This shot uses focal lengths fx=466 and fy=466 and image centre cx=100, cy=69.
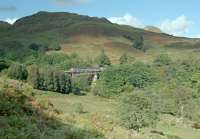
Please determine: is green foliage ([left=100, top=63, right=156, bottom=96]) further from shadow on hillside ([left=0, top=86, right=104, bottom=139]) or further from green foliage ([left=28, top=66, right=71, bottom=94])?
shadow on hillside ([left=0, top=86, right=104, bottom=139])

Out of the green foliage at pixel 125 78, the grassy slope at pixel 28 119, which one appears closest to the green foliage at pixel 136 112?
the grassy slope at pixel 28 119

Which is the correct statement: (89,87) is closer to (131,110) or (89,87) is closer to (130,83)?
(130,83)

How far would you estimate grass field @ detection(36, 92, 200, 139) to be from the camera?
1775cm

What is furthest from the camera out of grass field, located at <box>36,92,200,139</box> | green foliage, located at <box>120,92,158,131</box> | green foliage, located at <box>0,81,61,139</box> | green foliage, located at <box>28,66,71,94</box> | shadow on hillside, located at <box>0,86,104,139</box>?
green foliage, located at <box>28,66,71,94</box>

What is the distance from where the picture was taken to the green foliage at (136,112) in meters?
72.9

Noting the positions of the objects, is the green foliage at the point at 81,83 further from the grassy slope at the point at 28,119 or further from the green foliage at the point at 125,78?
the grassy slope at the point at 28,119

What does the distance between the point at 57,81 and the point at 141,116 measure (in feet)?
215

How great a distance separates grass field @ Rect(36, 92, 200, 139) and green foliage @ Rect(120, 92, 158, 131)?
1682 millimetres

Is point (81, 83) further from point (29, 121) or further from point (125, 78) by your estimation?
point (29, 121)

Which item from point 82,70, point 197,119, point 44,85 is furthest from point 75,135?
point 82,70

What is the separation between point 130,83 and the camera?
168 m

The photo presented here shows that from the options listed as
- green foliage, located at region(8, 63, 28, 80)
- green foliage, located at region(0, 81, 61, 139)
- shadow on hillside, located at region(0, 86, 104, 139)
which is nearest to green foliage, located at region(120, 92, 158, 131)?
green foliage, located at region(8, 63, 28, 80)

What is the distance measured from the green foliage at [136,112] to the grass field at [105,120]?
66.2 inches

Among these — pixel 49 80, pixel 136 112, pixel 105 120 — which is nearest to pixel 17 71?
pixel 49 80
